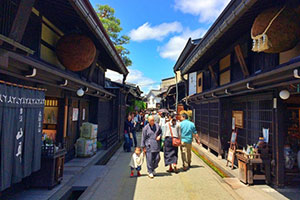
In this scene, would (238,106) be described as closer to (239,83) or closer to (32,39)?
(239,83)

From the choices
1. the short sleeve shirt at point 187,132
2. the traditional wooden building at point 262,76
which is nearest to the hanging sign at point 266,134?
the traditional wooden building at point 262,76

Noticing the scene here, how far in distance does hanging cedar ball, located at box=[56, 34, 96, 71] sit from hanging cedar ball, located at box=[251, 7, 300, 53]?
5447 millimetres

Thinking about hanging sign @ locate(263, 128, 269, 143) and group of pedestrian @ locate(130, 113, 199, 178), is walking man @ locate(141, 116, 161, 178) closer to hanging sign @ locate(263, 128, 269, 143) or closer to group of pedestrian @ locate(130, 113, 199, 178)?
group of pedestrian @ locate(130, 113, 199, 178)

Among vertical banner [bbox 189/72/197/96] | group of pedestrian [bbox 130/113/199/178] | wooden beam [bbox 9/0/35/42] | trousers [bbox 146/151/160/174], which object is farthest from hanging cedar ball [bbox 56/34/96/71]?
vertical banner [bbox 189/72/197/96]

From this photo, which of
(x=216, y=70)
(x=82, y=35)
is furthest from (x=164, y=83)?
(x=82, y=35)

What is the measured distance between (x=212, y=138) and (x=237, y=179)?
449 centimetres

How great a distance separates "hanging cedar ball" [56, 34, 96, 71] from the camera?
6910mm

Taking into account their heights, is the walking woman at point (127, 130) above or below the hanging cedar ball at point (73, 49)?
below

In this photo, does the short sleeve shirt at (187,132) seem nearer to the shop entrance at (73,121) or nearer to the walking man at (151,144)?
the walking man at (151,144)

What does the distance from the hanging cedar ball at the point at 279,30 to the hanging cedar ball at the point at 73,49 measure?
5447mm

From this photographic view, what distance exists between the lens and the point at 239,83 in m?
6.56

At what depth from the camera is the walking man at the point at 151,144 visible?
6801 millimetres

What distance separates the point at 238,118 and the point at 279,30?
4.64 metres

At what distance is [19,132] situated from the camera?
4.24 metres
